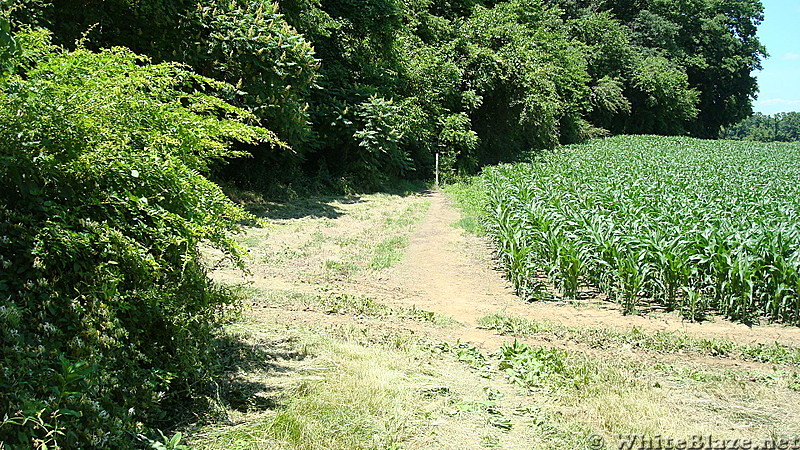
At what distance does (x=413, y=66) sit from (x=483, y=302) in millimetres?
17175

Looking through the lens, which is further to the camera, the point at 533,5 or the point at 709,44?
the point at 709,44

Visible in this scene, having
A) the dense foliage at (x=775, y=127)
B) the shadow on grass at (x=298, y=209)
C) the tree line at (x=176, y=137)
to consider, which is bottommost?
the shadow on grass at (x=298, y=209)

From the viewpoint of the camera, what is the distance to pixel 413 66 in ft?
78.6

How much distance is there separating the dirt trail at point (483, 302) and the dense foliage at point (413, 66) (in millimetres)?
5729

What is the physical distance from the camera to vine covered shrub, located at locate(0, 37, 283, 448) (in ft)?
9.87

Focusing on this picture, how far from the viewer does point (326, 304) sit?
299 inches

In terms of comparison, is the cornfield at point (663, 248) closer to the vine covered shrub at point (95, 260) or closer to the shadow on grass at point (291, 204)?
the shadow on grass at point (291, 204)

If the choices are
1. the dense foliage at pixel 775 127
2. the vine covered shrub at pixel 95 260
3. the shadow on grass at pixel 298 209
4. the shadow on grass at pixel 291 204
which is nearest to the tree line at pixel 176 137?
the vine covered shrub at pixel 95 260

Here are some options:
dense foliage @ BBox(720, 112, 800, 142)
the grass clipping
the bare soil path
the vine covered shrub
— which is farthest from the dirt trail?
dense foliage @ BBox(720, 112, 800, 142)

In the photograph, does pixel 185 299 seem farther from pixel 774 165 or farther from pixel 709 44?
pixel 709 44

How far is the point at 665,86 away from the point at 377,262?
145 feet

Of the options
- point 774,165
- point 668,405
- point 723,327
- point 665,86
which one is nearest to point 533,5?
point 774,165

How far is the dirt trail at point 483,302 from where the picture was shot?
23.8 ft

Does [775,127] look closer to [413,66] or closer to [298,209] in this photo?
[413,66]
